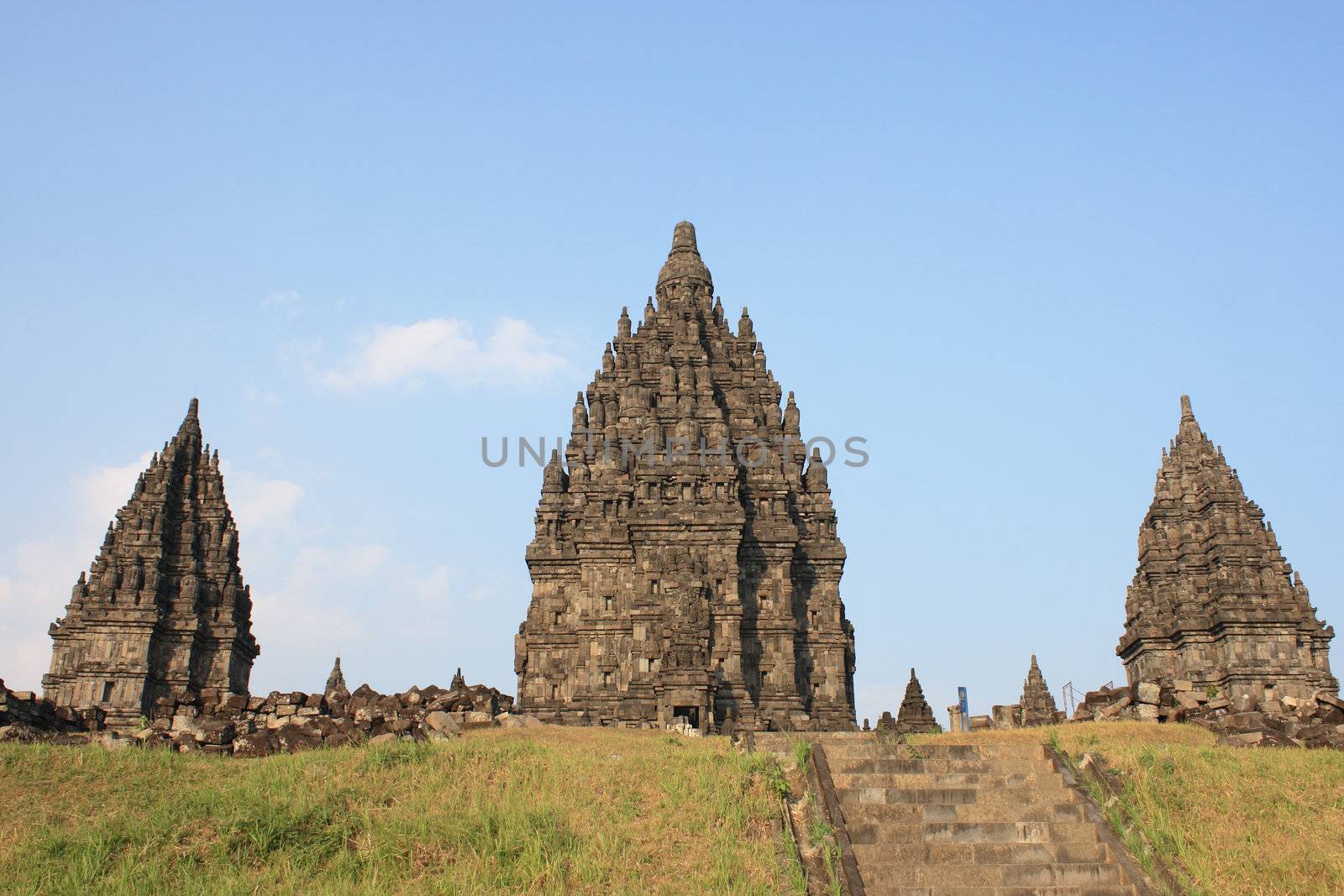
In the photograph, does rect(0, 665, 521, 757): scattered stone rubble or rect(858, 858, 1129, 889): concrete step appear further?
rect(0, 665, 521, 757): scattered stone rubble

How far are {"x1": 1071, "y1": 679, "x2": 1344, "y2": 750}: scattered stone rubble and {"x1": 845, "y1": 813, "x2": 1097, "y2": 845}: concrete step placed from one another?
8.06 m

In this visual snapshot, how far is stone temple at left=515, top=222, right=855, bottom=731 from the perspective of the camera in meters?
36.1

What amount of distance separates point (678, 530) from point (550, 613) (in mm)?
6265

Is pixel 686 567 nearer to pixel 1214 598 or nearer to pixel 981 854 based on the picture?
pixel 1214 598

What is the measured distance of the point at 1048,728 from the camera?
23.7 metres

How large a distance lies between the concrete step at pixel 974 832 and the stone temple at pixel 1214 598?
22.3 m

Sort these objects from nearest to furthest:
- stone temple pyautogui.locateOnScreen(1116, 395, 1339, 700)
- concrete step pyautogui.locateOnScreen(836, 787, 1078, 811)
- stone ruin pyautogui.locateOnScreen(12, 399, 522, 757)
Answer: concrete step pyautogui.locateOnScreen(836, 787, 1078, 811) → stone temple pyautogui.locateOnScreen(1116, 395, 1339, 700) → stone ruin pyautogui.locateOnScreen(12, 399, 522, 757)

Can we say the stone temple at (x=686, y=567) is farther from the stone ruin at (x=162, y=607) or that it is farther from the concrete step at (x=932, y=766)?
the concrete step at (x=932, y=766)

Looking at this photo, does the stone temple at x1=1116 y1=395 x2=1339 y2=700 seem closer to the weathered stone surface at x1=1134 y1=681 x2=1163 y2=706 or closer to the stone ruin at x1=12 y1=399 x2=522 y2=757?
the weathered stone surface at x1=1134 y1=681 x2=1163 y2=706

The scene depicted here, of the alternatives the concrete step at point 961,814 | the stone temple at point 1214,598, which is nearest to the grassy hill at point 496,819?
the concrete step at point 961,814

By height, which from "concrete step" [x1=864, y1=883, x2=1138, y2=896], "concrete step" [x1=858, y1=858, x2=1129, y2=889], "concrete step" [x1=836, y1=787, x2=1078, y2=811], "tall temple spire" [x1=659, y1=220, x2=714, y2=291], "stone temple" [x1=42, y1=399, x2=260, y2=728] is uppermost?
"tall temple spire" [x1=659, y1=220, x2=714, y2=291]

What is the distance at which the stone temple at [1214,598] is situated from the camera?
37219 mm

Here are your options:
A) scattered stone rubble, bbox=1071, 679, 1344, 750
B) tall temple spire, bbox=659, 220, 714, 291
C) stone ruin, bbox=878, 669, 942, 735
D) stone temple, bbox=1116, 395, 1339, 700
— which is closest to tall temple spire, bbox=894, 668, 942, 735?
stone ruin, bbox=878, 669, 942, 735

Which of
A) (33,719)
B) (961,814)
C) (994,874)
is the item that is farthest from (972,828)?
(33,719)
